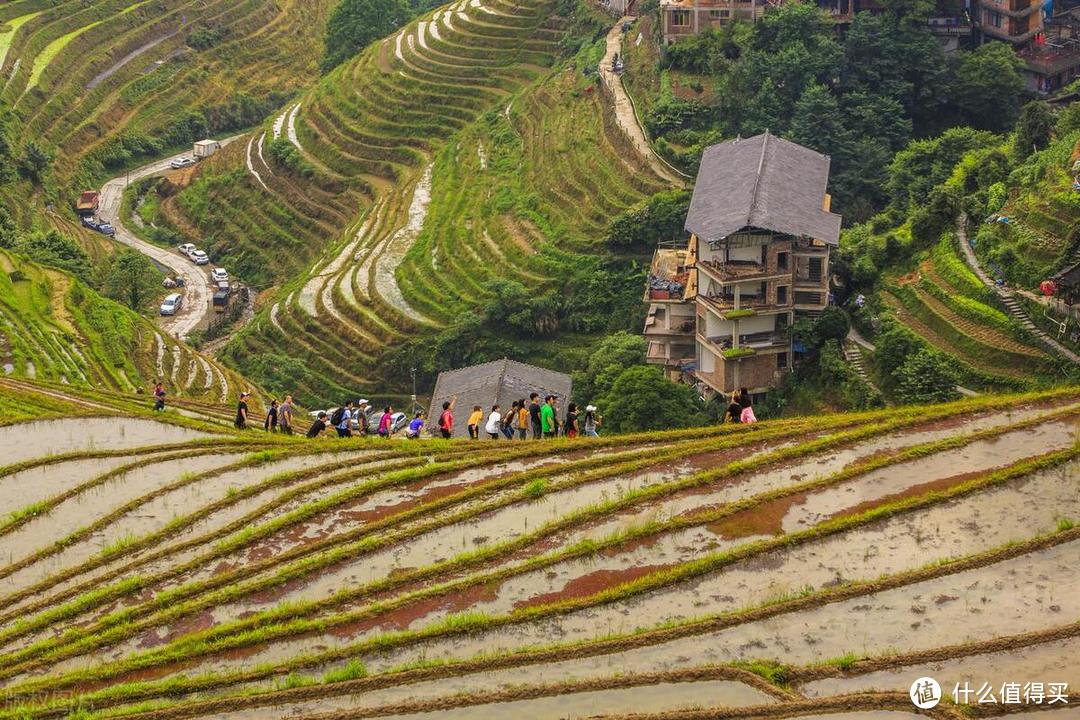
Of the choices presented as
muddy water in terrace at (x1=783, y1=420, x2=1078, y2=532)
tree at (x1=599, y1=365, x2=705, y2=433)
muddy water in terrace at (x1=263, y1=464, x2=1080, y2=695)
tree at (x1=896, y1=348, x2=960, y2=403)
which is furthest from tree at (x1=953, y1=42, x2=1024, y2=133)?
muddy water in terrace at (x1=263, y1=464, x2=1080, y2=695)

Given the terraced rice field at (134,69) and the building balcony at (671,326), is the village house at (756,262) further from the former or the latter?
the terraced rice field at (134,69)

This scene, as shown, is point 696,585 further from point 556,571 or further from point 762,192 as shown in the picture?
point 762,192

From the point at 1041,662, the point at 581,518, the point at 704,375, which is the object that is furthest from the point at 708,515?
the point at 704,375

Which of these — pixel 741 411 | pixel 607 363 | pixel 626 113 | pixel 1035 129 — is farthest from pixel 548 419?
pixel 626 113

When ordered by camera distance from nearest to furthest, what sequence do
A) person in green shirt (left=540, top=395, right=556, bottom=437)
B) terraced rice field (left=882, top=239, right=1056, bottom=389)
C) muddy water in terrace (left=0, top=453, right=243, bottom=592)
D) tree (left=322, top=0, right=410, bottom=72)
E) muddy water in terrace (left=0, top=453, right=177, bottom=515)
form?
1. muddy water in terrace (left=0, top=453, right=243, bottom=592)
2. muddy water in terrace (left=0, top=453, right=177, bottom=515)
3. person in green shirt (left=540, top=395, right=556, bottom=437)
4. terraced rice field (left=882, top=239, right=1056, bottom=389)
5. tree (left=322, top=0, right=410, bottom=72)

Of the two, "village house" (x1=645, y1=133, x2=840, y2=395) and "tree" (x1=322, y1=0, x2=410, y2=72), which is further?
"tree" (x1=322, y1=0, x2=410, y2=72)

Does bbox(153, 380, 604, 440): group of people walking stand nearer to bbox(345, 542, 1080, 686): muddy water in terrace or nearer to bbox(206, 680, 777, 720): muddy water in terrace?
bbox(345, 542, 1080, 686): muddy water in terrace
